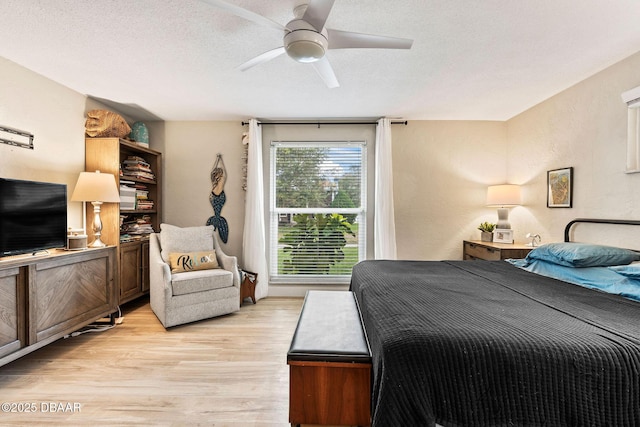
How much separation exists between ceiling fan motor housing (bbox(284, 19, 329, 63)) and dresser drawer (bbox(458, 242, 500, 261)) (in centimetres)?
273

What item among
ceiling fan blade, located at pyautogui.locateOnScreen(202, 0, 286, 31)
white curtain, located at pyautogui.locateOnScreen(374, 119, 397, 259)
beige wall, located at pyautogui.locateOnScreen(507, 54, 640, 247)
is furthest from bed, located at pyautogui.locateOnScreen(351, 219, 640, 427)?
white curtain, located at pyautogui.locateOnScreen(374, 119, 397, 259)

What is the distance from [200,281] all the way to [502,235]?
3466 millimetres

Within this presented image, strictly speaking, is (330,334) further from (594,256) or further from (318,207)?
(318,207)

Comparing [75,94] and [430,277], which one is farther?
[75,94]

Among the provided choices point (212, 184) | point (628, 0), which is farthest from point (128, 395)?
point (628, 0)

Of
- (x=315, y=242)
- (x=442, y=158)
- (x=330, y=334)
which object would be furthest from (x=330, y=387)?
(x=442, y=158)

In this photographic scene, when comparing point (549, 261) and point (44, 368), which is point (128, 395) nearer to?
point (44, 368)

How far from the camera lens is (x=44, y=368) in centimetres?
234

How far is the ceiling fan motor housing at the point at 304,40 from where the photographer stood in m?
1.74

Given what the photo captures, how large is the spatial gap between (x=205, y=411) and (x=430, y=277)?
1.69 meters

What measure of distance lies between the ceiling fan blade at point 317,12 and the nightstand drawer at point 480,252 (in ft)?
9.25

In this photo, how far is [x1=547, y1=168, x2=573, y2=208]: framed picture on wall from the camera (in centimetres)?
301

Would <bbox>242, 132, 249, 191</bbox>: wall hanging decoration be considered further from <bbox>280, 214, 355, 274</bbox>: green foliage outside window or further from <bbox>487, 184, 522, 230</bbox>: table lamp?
<bbox>487, 184, 522, 230</bbox>: table lamp

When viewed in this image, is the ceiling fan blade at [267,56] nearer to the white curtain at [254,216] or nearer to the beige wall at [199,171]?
the white curtain at [254,216]
